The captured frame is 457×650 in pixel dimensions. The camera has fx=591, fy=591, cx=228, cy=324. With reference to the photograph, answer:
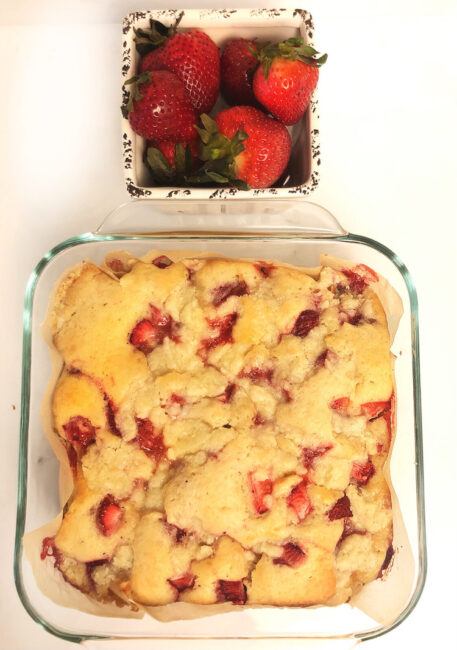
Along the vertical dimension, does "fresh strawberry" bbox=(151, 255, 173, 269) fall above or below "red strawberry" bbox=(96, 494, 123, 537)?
above

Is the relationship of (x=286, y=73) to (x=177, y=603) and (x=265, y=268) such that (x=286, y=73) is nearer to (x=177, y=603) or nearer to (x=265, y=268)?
(x=265, y=268)

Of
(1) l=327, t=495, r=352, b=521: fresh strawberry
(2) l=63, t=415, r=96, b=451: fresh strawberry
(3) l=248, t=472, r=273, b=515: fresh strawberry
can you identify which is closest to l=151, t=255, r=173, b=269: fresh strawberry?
(2) l=63, t=415, r=96, b=451: fresh strawberry

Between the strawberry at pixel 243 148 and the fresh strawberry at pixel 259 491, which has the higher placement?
the strawberry at pixel 243 148

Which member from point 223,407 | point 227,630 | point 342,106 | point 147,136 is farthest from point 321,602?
point 342,106

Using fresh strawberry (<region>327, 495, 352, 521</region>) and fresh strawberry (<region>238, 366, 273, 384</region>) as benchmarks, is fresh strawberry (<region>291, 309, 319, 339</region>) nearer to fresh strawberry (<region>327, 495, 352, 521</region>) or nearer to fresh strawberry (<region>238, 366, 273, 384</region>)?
fresh strawberry (<region>238, 366, 273, 384</region>)

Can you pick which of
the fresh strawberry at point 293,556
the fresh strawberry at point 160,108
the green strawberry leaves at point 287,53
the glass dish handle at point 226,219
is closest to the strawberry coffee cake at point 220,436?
the fresh strawberry at point 293,556

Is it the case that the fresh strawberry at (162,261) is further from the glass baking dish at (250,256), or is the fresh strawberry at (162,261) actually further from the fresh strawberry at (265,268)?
the fresh strawberry at (265,268)
